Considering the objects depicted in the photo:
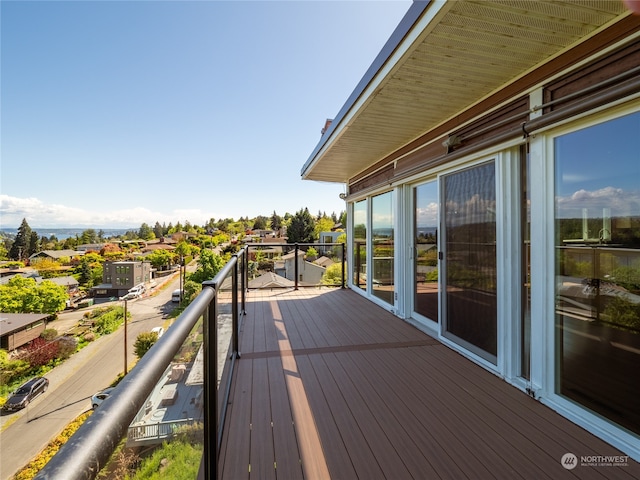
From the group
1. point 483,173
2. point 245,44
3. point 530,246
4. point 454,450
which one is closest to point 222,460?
point 454,450

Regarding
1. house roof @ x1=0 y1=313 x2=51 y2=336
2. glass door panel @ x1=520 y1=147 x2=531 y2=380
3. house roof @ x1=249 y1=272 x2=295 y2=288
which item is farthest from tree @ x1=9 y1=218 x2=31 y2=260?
glass door panel @ x1=520 y1=147 x2=531 y2=380

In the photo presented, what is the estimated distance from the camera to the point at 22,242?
3931 cm

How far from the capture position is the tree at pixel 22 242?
37809mm

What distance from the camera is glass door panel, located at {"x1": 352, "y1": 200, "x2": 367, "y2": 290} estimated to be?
5871 millimetres

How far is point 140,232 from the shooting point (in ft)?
262

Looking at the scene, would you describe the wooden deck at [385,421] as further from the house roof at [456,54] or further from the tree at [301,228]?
the tree at [301,228]

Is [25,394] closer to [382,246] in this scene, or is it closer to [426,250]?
[382,246]

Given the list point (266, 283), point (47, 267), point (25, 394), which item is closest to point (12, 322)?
point (25, 394)

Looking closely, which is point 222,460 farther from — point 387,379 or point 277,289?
point 277,289

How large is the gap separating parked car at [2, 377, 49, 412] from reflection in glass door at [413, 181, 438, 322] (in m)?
17.7

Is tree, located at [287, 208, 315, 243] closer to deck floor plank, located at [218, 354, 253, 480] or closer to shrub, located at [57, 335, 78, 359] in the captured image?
shrub, located at [57, 335, 78, 359]

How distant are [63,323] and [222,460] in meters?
31.5

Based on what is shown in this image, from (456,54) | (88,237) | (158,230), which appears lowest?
(88,237)

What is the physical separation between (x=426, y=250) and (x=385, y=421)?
7.49 feet
